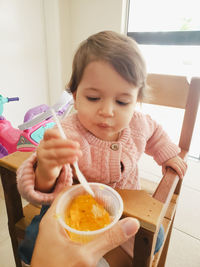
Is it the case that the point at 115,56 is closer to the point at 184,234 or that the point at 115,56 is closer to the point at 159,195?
the point at 159,195

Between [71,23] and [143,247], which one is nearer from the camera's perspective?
[143,247]

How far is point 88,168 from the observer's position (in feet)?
2.28

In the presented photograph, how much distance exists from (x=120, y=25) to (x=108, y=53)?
151 centimetres

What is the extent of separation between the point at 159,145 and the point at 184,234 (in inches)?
29.3

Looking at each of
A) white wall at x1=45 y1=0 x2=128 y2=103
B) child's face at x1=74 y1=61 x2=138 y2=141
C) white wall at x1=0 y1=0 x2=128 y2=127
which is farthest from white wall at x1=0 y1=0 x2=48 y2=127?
child's face at x1=74 y1=61 x2=138 y2=141

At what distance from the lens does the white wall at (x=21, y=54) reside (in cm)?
176

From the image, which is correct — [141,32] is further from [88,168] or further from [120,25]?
[88,168]

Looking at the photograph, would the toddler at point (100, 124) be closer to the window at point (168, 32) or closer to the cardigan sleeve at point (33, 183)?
the cardigan sleeve at point (33, 183)

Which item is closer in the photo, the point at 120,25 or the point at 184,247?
the point at 184,247

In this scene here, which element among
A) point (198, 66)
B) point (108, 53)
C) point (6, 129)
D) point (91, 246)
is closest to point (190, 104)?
point (108, 53)

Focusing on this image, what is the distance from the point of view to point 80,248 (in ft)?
1.19

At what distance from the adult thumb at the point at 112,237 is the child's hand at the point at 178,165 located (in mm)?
448

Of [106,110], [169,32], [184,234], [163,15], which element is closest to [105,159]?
[106,110]

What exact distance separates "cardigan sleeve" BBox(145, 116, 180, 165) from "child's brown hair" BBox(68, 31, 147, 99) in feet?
0.92
